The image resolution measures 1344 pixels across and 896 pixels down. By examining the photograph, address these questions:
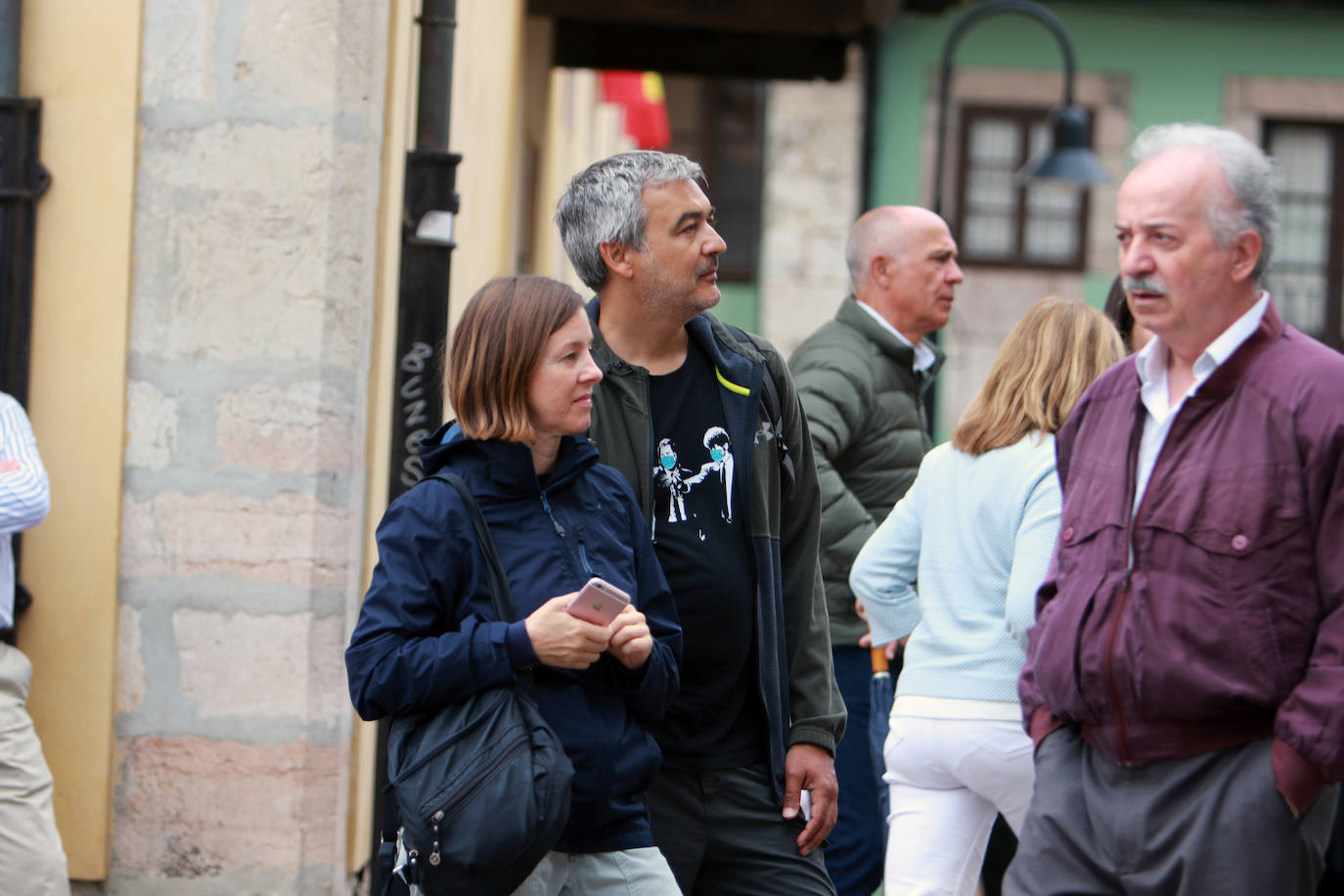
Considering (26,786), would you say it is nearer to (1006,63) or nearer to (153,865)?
(153,865)

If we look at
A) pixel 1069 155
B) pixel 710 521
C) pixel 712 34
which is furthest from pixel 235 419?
pixel 1069 155

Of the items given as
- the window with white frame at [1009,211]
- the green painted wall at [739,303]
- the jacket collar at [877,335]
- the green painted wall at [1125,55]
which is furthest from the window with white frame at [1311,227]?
the jacket collar at [877,335]

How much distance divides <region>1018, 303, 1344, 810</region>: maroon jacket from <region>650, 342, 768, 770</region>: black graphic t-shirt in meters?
0.69

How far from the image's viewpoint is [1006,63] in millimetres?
18438

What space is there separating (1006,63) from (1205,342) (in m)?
16.1

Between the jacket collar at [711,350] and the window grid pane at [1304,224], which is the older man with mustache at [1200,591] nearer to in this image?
the jacket collar at [711,350]

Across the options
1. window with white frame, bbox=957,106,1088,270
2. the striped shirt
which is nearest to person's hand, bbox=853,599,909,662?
the striped shirt

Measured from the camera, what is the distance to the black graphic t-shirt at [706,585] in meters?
3.47

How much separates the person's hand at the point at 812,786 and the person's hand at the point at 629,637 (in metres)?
0.68

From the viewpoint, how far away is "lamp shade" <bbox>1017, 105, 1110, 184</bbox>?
11.0 meters

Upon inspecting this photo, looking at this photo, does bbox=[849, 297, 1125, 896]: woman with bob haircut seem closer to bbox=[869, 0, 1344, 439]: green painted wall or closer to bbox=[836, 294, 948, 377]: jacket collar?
bbox=[836, 294, 948, 377]: jacket collar

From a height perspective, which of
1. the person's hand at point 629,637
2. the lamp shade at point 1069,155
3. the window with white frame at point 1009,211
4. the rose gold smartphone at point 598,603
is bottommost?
the person's hand at point 629,637

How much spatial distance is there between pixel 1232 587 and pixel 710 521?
105cm

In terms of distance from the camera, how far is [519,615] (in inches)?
118
